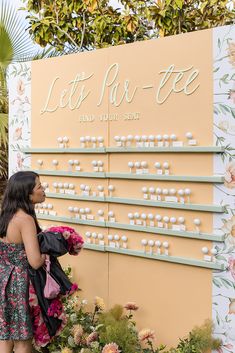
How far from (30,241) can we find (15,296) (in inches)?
16.2

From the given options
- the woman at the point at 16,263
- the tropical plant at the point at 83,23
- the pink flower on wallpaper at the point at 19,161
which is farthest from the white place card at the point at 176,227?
the tropical plant at the point at 83,23

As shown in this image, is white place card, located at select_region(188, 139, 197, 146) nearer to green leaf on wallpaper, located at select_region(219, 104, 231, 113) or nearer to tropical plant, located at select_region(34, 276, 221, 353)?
green leaf on wallpaper, located at select_region(219, 104, 231, 113)

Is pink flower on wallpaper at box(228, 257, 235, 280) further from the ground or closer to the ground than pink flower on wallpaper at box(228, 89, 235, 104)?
closer to the ground

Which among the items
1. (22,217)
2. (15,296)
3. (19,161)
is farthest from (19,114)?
(15,296)

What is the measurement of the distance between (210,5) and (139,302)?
4008mm

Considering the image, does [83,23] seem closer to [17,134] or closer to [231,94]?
[17,134]

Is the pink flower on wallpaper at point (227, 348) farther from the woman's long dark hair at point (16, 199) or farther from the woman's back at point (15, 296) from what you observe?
the woman's long dark hair at point (16, 199)

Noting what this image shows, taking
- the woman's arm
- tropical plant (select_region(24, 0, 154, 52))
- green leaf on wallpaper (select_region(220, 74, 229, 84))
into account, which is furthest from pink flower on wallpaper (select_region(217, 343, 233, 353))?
tropical plant (select_region(24, 0, 154, 52))

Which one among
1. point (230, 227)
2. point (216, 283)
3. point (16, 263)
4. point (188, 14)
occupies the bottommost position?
point (216, 283)

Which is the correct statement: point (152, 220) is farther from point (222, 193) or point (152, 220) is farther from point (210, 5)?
point (210, 5)

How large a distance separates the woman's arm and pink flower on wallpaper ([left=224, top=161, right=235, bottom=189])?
1225 millimetres

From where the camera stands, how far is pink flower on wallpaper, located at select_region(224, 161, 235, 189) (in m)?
3.27

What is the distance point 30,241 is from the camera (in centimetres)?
328

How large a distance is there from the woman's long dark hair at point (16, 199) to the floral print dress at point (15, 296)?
15 cm
